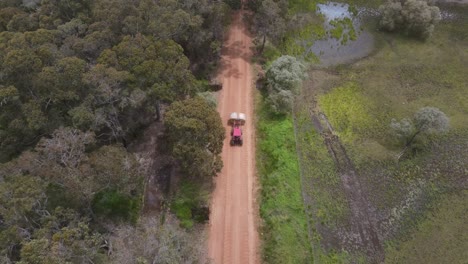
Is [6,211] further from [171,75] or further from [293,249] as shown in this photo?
[293,249]

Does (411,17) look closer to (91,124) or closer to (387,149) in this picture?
(387,149)

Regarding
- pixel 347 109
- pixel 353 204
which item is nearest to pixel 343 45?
pixel 347 109

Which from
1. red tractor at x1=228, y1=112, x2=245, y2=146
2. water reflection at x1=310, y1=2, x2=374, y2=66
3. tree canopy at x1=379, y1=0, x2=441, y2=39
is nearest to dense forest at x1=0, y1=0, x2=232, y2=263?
red tractor at x1=228, y1=112, x2=245, y2=146

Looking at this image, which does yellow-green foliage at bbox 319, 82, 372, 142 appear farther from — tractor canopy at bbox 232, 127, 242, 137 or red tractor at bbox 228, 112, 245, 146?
tractor canopy at bbox 232, 127, 242, 137

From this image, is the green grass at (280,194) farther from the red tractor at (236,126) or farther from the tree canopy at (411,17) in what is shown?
the tree canopy at (411,17)

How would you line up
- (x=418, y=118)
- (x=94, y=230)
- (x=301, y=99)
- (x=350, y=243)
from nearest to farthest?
1. (x=94, y=230)
2. (x=350, y=243)
3. (x=418, y=118)
4. (x=301, y=99)

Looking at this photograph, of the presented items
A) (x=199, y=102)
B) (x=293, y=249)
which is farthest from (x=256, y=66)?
(x=293, y=249)

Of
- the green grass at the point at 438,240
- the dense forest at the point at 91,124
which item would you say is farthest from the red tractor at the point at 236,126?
the green grass at the point at 438,240
